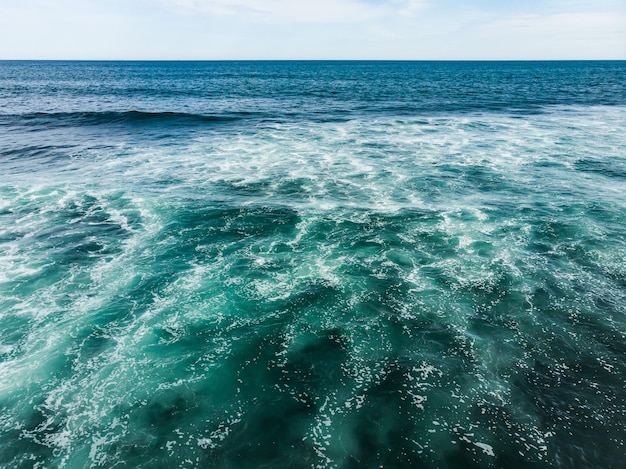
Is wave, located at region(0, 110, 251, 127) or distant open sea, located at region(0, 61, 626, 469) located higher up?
wave, located at region(0, 110, 251, 127)

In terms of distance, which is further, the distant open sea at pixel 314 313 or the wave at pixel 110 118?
the wave at pixel 110 118

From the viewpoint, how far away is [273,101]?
299 ft

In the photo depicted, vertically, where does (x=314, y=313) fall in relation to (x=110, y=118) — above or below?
below

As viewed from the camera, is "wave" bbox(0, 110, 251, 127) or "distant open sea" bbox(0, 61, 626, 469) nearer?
"distant open sea" bbox(0, 61, 626, 469)

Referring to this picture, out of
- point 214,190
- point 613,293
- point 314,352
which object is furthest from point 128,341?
point 613,293

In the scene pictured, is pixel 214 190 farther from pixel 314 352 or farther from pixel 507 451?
pixel 507 451

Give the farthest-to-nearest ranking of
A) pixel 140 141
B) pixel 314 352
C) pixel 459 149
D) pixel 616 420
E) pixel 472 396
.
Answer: pixel 140 141
pixel 459 149
pixel 314 352
pixel 472 396
pixel 616 420

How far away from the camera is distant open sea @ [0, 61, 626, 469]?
12.6 metres

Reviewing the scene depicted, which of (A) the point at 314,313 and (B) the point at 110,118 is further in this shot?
(B) the point at 110,118

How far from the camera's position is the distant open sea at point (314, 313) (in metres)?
12.6

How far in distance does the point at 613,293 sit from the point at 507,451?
1224cm

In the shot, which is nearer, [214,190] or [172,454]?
[172,454]

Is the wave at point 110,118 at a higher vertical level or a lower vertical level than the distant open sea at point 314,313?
higher

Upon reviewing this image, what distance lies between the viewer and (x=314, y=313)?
18.5 m
